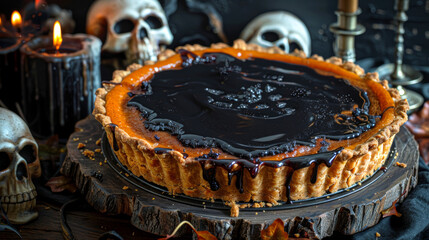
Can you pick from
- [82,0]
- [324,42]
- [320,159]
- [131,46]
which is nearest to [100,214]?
[320,159]

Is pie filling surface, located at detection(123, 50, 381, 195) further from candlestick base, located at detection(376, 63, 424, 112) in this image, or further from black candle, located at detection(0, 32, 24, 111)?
candlestick base, located at detection(376, 63, 424, 112)

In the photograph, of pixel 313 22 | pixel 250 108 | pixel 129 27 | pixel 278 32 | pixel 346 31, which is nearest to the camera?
pixel 250 108

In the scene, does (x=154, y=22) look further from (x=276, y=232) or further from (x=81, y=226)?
(x=276, y=232)

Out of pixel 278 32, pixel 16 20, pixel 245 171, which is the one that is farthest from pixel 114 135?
pixel 278 32

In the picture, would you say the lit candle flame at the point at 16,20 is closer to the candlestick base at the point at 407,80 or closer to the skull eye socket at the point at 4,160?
the skull eye socket at the point at 4,160

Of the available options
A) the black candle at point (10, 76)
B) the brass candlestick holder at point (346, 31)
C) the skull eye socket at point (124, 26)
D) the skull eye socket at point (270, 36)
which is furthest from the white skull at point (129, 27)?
the brass candlestick holder at point (346, 31)
